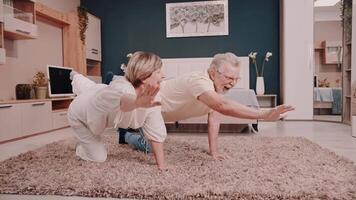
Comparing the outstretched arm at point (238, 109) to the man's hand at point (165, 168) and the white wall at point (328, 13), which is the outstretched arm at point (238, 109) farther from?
the white wall at point (328, 13)

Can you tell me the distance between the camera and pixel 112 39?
663cm

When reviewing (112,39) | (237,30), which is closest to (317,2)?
(237,30)

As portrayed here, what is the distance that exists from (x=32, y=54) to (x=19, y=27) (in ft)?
2.97

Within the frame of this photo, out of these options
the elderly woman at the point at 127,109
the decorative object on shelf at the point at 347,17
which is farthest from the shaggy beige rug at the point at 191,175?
the decorative object on shelf at the point at 347,17

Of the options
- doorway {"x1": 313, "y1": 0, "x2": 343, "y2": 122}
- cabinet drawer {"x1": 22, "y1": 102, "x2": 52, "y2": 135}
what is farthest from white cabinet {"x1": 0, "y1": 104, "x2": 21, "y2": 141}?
doorway {"x1": 313, "y1": 0, "x2": 343, "y2": 122}

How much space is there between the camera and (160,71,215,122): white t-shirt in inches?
79.5

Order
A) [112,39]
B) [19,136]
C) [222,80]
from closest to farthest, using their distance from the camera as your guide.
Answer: [222,80]
[19,136]
[112,39]

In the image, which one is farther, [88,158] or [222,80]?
[88,158]

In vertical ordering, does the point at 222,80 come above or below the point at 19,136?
above

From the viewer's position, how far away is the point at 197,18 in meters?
6.28

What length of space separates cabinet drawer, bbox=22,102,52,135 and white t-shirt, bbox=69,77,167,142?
6.47 ft

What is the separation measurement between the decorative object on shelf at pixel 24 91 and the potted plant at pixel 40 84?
0.28 feet

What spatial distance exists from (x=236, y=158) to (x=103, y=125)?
3.35 ft

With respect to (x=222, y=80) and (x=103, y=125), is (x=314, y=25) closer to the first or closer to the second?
(x=222, y=80)
